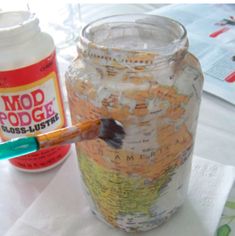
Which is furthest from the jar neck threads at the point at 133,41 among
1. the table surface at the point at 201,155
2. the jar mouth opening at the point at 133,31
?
the table surface at the point at 201,155

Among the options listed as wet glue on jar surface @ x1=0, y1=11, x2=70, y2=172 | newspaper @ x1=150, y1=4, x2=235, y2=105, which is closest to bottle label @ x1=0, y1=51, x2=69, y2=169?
wet glue on jar surface @ x1=0, y1=11, x2=70, y2=172

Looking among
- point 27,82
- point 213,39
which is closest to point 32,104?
point 27,82

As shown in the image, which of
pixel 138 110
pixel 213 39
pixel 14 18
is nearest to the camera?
pixel 138 110

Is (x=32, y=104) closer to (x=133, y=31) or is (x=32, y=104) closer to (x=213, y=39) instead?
(x=133, y=31)

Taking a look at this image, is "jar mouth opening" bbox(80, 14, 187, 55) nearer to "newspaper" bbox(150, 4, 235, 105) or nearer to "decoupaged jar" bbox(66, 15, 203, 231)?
"decoupaged jar" bbox(66, 15, 203, 231)

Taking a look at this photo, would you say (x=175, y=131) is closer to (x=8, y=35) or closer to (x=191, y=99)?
(x=191, y=99)
